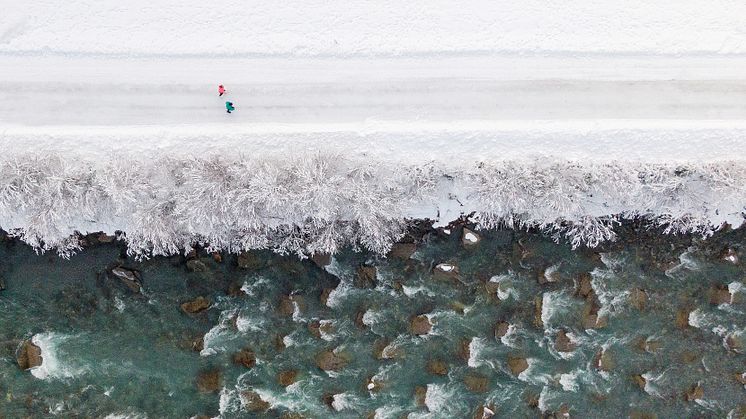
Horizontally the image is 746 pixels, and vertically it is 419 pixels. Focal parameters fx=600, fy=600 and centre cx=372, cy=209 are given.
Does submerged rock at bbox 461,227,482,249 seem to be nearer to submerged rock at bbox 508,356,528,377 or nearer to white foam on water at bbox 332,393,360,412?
submerged rock at bbox 508,356,528,377

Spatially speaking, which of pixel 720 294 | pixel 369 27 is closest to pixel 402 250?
pixel 369 27

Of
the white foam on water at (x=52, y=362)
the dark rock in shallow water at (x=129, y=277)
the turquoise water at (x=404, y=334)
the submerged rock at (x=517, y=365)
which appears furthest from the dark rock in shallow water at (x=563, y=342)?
the white foam on water at (x=52, y=362)

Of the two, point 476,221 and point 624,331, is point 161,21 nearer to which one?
point 476,221

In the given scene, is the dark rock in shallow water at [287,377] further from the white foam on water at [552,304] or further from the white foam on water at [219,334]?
the white foam on water at [552,304]

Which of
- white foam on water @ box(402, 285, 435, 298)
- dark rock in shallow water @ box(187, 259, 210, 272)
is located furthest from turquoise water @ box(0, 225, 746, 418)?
dark rock in shallow water @ box(187, 259, 210, 272)

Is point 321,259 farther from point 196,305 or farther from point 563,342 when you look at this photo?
point 563,342
